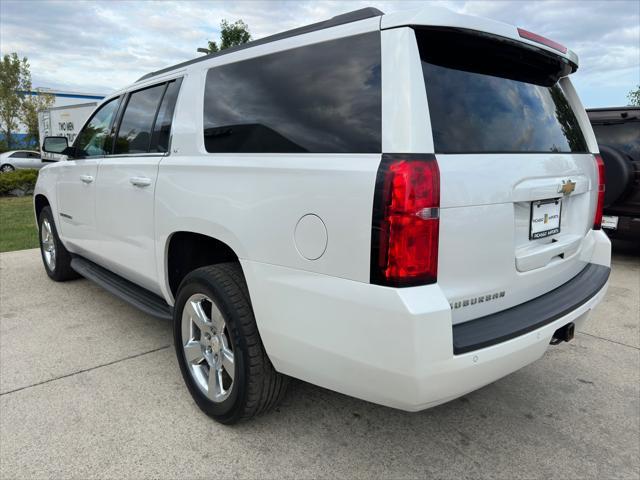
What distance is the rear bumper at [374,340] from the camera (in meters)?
1.77

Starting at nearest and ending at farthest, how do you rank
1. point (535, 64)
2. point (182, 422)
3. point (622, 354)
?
point (535, 64)
point (182, 422)
point (622, 354)

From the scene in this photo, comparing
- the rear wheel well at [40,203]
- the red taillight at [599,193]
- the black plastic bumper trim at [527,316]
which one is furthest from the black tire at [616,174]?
the rear wheel well at [40,203]

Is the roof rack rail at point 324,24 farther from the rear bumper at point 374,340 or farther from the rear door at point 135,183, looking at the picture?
the rear bumper at point 374,340

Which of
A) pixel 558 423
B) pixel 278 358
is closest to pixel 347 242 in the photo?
pixel 278 358

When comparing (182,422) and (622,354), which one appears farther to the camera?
(622,354)

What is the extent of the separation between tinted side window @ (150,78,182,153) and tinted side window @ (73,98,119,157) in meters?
0.86

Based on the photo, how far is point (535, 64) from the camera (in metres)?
2.45

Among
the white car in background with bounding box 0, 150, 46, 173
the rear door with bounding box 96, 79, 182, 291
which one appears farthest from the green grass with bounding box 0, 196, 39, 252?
the white car in background with bounding box 0, 150, 46, 173

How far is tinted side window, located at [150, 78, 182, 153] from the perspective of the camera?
3.03 m

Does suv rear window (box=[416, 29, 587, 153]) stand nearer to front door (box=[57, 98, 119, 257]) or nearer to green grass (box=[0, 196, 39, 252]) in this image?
front door (box=[57, 98, 119, 257])

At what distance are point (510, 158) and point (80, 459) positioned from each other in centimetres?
238

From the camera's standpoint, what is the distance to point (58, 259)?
5051 mm

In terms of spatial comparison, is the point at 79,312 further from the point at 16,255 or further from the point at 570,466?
the point at 570,466

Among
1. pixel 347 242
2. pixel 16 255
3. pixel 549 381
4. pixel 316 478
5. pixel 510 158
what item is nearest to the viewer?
pixel 347 242
